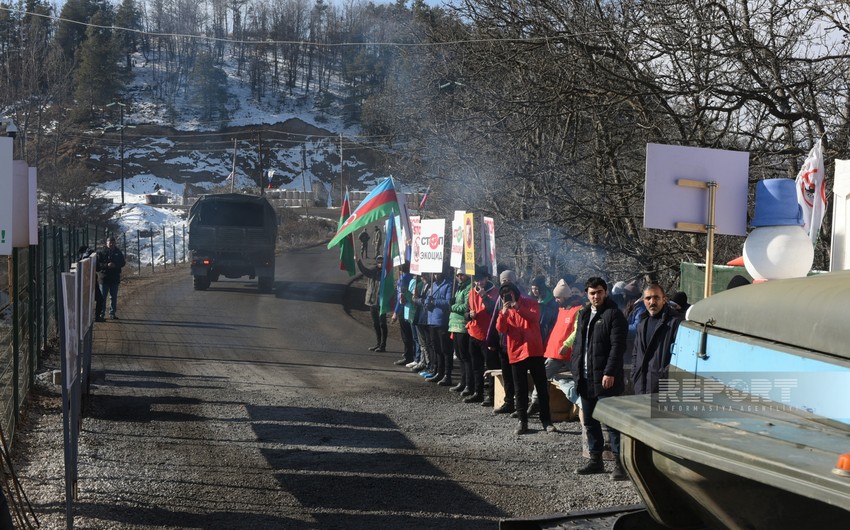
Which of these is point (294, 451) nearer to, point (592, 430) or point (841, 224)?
point (592, 430)

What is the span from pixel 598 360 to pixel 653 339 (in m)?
0.68

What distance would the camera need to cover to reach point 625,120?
48.1 ft

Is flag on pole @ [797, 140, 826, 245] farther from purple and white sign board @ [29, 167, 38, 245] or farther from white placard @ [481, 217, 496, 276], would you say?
purple and white sign board @ [29, 167, 38, 245]

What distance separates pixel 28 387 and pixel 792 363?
33.4 ft

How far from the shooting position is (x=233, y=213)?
94.0 feet

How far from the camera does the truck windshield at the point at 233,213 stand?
93.0 feet

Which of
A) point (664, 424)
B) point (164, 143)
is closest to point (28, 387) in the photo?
point (664, 424)

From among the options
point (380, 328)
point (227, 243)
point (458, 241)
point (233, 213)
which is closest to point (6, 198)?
point (458, 241)

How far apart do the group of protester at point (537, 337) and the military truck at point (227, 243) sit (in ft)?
38.5

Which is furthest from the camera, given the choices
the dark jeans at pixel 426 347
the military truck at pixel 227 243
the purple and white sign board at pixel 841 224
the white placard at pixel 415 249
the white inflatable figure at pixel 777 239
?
the military truck at pixel 227 243

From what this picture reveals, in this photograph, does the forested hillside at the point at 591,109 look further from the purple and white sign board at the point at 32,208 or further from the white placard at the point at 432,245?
the purple and white sign board at the point at 32,208

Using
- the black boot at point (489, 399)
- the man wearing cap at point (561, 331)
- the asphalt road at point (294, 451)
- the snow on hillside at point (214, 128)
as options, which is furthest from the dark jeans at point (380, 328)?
the snow on hillside at point (214, 128)

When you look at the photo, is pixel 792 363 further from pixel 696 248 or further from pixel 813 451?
pixel 696 248

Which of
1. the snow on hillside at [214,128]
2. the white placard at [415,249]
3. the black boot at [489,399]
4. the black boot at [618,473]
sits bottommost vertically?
the black boot at [489,399]
